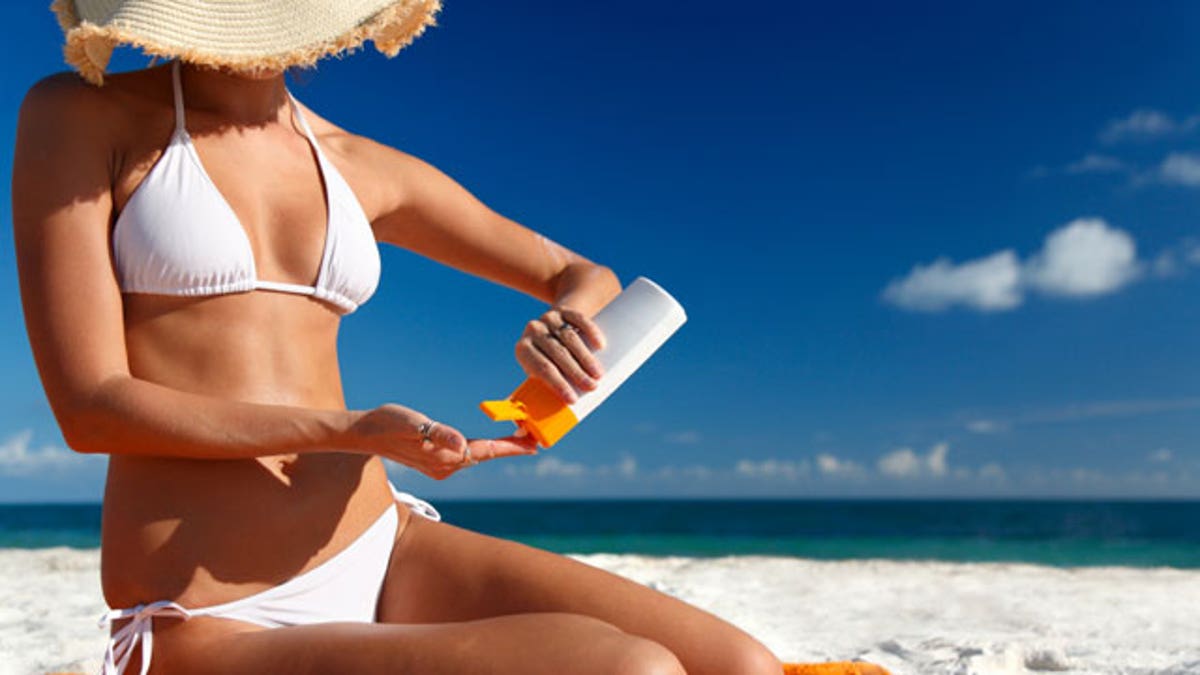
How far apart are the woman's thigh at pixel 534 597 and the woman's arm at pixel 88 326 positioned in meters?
0.57

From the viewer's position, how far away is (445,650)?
1.58 meters

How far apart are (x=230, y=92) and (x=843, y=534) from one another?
26.4 meters

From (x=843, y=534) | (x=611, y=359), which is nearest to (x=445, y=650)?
(x=611, y=359)

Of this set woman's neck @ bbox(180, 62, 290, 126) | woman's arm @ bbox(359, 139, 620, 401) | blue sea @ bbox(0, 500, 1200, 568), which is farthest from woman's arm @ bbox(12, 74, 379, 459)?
blue sea @ bbox(0, 500, 1200, 568)

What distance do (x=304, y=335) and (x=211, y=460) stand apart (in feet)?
1.10

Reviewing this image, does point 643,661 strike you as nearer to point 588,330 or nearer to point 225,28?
point 588,330

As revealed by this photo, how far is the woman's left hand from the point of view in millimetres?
1872

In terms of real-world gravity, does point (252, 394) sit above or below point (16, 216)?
below

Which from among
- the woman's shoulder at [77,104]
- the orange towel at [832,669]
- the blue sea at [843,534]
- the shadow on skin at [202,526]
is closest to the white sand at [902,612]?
the orange towel at [832,669]

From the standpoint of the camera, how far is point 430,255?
2.69 metres

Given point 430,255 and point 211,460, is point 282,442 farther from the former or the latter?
point 430,255

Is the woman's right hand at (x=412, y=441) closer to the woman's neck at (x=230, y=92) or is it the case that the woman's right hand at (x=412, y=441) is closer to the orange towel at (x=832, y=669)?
the woman's neck at (x=230, y=92)

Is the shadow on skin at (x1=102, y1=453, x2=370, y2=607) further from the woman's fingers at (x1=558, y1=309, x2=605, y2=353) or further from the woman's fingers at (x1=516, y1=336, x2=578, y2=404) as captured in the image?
the woman's fingers at (x1=558, y1=309, x2=605, y2=353)

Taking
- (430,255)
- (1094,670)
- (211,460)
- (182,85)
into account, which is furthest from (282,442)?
(1094,670)
